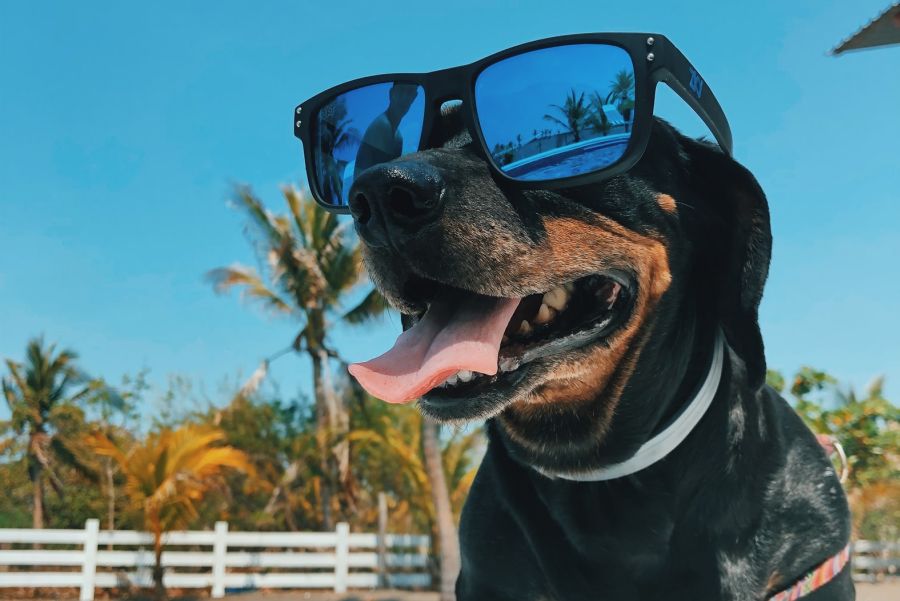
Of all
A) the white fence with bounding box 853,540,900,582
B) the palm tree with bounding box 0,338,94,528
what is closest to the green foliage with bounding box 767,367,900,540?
the white fence with bounding box 853,540,900,582

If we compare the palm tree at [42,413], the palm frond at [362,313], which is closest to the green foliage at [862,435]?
the palm frond at [362,313]

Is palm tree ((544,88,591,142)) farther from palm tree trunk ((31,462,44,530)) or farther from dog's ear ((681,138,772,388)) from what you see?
palm tree trunk ((31,462,44,530))

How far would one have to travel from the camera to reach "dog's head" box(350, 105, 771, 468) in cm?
178

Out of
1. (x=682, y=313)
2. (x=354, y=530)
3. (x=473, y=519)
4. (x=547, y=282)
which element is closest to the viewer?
(x=547, y=282)

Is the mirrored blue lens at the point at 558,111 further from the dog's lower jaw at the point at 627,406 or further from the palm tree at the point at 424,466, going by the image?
the palm tree at the point at 424,466

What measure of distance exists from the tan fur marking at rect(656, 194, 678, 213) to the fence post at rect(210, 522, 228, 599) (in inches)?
671

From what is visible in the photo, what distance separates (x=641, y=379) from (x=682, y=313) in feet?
0.71

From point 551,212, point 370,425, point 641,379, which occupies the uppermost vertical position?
point 370,425

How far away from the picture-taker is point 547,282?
184cm

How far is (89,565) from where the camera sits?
1641 cm

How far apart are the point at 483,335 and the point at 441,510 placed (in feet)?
44.1

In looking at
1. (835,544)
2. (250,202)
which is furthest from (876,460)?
(835,544)

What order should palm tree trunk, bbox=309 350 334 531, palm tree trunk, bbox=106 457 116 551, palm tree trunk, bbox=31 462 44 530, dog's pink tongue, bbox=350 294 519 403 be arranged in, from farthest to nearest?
palm tree trunk, bbox=31 462 44 530 → palm tree trunk, bbox=309 350 334 531 → palm tree trunk, bbox=106 457 116 551 → dog's pink tongue, bbox=350 294 519 403

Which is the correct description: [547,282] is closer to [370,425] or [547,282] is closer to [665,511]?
[665,511]
